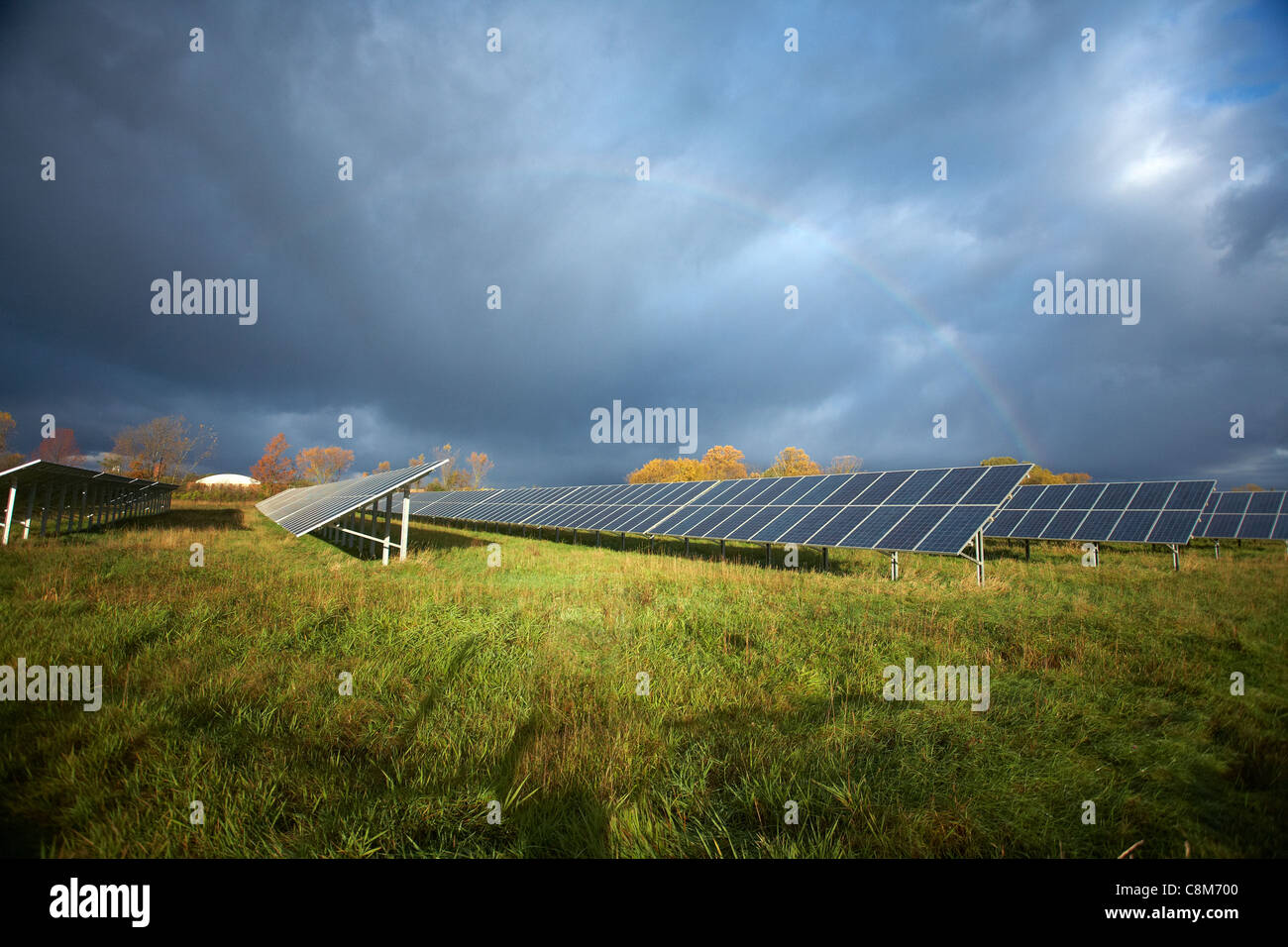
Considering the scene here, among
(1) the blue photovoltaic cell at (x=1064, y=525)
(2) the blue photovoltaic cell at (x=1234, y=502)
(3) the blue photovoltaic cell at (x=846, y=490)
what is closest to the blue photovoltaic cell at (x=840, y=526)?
(3) the blue photovoltaic cell at (x=846, y=490)

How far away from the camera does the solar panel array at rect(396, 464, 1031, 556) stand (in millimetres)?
13297

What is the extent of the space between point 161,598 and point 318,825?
809 cm

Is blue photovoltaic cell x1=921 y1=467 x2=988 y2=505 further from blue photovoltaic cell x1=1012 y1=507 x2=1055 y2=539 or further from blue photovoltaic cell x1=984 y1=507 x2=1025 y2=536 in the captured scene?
blue photovoltaic cell x1=1012 y1=507 x2=1055 y2=539

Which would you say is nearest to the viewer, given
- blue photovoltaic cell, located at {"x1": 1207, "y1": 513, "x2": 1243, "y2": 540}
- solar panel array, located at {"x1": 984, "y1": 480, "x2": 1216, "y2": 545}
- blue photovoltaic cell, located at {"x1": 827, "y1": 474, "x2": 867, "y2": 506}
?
solar panel array, located at {"x1": 984, "y1": 480, "x2": 1216, "y2": 545}

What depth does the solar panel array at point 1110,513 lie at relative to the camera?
56.0 ft

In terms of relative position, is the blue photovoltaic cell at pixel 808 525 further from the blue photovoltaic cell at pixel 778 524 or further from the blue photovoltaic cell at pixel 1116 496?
the blue photovoltaic cell at pixel 1116 496

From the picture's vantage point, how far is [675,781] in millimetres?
3805

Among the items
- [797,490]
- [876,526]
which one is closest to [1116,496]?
[797,490]

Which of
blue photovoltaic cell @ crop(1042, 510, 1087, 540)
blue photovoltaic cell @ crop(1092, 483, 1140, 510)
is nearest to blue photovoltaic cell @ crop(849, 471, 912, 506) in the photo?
blue photovoltaic cell @ crop(1042, 510, 1087, 540)

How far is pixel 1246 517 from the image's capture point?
2398 centimetres

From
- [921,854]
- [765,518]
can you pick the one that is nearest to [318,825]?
[921,854]

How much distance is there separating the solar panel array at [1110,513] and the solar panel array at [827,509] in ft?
18.3

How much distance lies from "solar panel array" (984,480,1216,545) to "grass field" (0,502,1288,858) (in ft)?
28.6
